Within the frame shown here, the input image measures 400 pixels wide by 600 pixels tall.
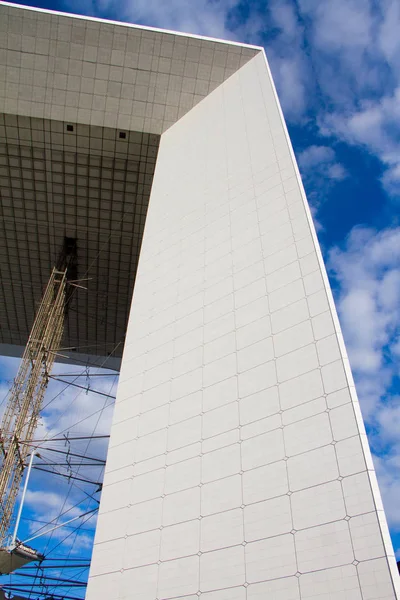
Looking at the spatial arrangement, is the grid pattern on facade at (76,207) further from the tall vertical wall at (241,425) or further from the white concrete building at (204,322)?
the tall vertical wall at (241,425)

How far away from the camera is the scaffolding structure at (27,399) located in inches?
686

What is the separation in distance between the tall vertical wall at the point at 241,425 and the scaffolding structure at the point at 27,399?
7.54 m

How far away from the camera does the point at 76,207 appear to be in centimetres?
2300

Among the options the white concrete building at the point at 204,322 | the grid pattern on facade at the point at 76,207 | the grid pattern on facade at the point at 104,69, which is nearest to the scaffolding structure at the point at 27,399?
the grid pattern on facade at the point at 76,207

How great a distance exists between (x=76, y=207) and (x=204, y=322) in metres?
13.2

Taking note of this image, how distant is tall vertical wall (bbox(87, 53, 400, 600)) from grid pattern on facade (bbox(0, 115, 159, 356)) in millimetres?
7537

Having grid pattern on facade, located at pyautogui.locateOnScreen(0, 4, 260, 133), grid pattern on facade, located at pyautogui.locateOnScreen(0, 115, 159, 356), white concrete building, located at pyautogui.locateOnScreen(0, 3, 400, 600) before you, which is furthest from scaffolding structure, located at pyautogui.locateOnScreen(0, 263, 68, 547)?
grid pattern on facade, located at pyautogui.locateOnScreen(0, 4, 260, 133)

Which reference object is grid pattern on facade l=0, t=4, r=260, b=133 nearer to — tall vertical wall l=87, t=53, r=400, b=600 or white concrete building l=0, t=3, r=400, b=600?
white concrete building l=0, t=3, r=400, b=600

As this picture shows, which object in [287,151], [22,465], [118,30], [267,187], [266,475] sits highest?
[118,30]

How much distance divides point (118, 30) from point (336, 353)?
15550 mm

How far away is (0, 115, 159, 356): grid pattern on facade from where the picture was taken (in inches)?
820

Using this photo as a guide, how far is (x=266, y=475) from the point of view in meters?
8.17

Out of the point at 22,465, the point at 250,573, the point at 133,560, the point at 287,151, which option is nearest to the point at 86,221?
the point at 22,465

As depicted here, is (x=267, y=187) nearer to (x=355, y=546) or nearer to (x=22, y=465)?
(x=355, y=546)
